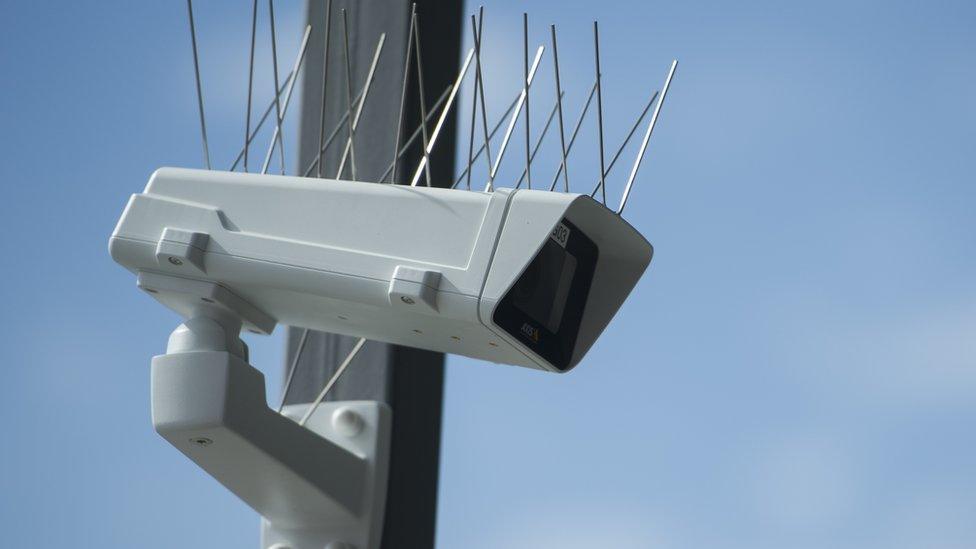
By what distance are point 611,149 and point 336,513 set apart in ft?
1.32

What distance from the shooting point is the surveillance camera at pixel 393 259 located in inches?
33.8

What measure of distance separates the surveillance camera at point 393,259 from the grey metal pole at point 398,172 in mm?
229

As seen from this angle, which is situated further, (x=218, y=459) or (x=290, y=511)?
(x=290, y=511)

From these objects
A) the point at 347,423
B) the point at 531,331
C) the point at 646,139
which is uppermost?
the point at 646,139

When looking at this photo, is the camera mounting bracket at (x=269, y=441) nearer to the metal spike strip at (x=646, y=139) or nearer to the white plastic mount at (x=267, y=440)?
the white plastic mount at (x=267, y=440)

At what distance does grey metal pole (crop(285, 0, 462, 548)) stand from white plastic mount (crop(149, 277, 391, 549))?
25 millimetres

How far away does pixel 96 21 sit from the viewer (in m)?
2.04

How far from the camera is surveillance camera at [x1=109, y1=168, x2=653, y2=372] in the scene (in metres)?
0.86

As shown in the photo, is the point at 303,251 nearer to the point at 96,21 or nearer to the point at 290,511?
the point at 290,511

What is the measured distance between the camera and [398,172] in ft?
3.96

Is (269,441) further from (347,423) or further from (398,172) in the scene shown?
(398,172)

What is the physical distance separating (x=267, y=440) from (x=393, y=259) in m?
0.23

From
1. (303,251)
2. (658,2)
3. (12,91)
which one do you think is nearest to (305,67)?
(303,251)

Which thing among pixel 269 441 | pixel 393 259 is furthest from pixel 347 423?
pixel 393 259
